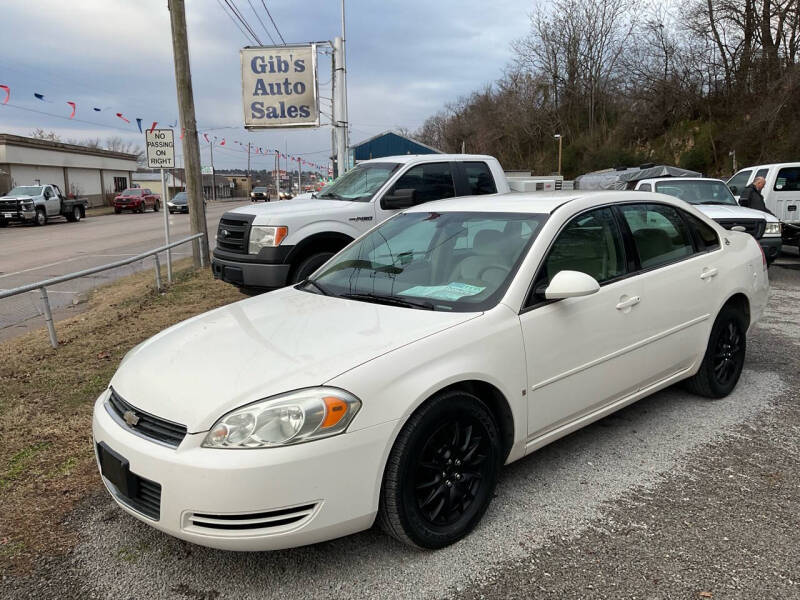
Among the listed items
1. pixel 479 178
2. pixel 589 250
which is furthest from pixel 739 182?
pixel 589 250

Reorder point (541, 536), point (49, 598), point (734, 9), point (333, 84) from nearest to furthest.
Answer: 1. point (49, 598)
2. point (541, 536)
3. point (333, 84)
4. point (734, 9)

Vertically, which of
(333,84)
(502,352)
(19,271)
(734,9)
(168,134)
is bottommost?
(19,271)

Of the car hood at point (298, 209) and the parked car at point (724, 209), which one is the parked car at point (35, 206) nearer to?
the car hood at point (298, 209)

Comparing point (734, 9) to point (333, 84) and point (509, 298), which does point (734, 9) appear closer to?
point (333, 84)

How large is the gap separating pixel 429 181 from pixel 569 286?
4982 mm

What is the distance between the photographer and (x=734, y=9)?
29.1 m

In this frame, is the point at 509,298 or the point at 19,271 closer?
the point at 509,298

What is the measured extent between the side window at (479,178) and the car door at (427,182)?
26 cm

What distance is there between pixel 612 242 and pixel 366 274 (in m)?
1.53

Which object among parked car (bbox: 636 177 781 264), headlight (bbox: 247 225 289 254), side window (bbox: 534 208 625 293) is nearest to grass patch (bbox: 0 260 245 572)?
headlight (bbox: 247 225 289 254)

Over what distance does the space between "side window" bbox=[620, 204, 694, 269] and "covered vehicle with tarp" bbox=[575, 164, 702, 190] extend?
11.2 m

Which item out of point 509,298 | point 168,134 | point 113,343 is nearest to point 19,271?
point 168,134

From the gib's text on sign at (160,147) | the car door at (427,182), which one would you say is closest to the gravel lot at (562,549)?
the car door at (427,182)

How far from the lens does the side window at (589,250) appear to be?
3.33m
